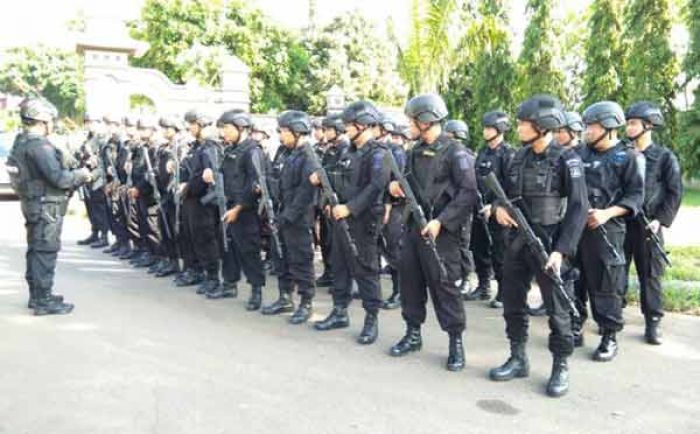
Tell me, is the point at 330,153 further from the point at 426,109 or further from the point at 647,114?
the point at 647,114

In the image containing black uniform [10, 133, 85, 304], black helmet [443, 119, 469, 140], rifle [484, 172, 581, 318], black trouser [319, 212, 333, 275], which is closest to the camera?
rifle [484, 172, 581, 318]

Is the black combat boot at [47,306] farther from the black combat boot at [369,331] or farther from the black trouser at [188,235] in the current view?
the black combat boot at [369,331]

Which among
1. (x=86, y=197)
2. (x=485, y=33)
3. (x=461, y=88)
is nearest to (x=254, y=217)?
(x=86, y=197)

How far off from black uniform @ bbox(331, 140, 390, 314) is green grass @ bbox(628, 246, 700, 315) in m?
2.86

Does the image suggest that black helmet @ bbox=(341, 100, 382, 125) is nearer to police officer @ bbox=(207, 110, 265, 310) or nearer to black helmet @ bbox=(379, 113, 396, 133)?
police officer @ bbox=(207, 110, 265, 310)

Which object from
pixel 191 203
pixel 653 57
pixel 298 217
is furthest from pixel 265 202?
pixel 653 57

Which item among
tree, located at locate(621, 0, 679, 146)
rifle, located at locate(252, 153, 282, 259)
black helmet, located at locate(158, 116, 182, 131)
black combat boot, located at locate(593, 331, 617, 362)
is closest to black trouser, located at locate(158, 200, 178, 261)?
black helmet, located at locate(158, 116, 182, 131)

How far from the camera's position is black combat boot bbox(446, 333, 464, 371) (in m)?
4.39

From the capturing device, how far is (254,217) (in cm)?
614

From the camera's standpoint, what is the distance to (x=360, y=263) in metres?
5.14

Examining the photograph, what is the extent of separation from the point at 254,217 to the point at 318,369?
218cm

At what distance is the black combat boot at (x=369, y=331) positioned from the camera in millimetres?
4988

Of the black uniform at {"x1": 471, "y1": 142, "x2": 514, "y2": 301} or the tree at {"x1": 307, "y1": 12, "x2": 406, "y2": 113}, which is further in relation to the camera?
the tree at {"x1": 307, "y1": 12, "x2": 406, "y2": 113}

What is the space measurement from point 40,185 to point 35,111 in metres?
0.64
